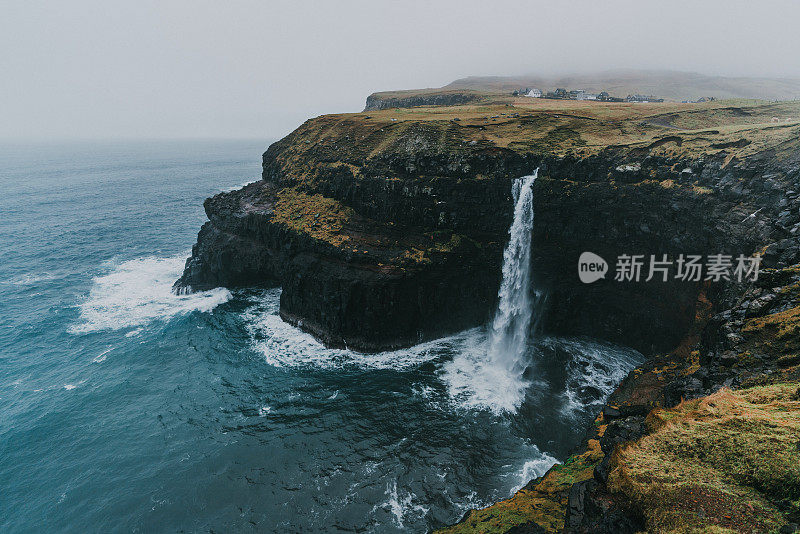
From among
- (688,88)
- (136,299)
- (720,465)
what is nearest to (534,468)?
(720,465)

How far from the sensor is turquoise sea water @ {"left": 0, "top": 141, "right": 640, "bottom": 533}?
86.7ft

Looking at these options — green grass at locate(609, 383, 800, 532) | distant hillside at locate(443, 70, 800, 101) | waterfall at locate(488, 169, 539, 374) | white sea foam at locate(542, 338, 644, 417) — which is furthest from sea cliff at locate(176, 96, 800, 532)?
distant hillside at locate(443, 70, 800, 101)

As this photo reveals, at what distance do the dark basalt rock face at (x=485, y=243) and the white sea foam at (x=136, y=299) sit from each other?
14590mm

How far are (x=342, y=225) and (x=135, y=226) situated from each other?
69.4 metres

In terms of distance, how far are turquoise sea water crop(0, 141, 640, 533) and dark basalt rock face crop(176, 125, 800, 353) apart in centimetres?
341

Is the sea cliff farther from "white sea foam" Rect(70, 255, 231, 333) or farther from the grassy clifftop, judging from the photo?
"white sea foam" Rect(70, 255, 231, 333)

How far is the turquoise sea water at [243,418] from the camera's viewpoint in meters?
26.4

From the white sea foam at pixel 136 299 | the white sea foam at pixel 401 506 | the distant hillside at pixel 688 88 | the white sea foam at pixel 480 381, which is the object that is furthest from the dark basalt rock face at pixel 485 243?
the distant hillside at pixel 688 88

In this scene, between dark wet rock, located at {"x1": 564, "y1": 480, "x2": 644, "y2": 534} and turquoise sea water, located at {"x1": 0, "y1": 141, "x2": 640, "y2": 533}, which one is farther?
turquoise sea water, located at {"x1": 0, "y1": 141, "x2": 640, "y2": 533}

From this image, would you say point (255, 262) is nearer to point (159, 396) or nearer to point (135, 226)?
point (159, 396)

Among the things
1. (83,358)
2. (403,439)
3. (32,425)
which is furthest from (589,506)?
(83,358)

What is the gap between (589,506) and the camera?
13.9m

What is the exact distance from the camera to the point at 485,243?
155 ft

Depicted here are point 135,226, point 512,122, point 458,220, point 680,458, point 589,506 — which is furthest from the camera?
point 135,226
